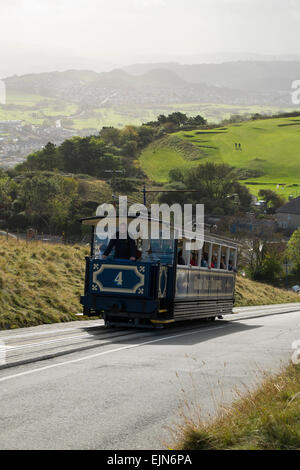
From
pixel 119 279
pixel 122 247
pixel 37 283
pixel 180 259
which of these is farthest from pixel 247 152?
pixel 119 279

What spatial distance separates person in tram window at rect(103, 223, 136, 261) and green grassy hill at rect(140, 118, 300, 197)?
367ft

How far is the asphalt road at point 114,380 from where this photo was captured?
6.90 meters

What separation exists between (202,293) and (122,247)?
359 cm

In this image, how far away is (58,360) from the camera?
39.2ft

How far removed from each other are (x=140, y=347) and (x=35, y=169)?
119m

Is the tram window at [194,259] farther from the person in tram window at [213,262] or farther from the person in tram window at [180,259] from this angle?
the person in tram window at [213,262]

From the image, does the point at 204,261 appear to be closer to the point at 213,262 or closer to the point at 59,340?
the point at 213,262

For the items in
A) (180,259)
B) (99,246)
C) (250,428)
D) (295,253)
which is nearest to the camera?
(250,428)

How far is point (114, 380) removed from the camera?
1005 centimetres

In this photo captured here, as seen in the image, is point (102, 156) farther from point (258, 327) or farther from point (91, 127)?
point (258, 327)

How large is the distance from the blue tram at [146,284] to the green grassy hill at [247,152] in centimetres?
11088

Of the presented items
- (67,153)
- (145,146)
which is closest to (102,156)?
(67,153)

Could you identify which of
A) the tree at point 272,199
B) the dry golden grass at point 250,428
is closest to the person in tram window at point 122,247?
the dry golden grass at point 250,428

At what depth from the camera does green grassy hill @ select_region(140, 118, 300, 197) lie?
142 metres
